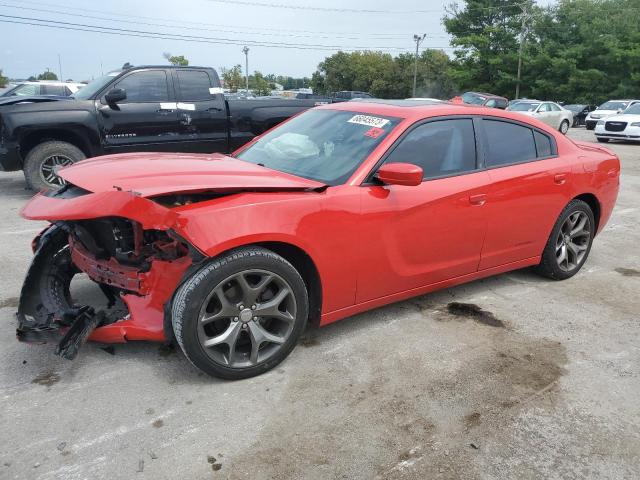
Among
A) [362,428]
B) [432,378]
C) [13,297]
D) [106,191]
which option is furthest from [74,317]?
[432,378]

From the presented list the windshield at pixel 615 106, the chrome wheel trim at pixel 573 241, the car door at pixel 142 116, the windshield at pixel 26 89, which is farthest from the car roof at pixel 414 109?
the windshield at pixel 615 106

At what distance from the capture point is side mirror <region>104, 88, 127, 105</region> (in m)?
7.26

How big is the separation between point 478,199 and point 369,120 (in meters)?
0.95

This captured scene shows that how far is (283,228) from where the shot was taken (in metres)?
2.90

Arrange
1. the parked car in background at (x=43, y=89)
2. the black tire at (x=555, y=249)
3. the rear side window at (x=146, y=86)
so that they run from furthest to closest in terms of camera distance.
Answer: the parked car in background at (x=43, y=89)
the rear side window at (x=146, y=86)
the black tire at (x=555, y=249)

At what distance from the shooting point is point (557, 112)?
23922 millimetres

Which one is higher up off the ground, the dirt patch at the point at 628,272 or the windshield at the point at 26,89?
the windshield at the point at 26,89

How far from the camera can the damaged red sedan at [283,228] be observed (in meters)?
2.76

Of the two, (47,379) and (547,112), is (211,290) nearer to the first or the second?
(47,379)

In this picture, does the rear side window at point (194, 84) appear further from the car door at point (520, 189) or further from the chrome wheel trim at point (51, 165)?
the car door at point (520, 189)

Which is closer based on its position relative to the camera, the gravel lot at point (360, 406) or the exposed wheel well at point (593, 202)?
the gravel lot at point (360, 406)

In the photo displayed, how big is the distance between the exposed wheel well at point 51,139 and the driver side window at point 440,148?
5.61 metres

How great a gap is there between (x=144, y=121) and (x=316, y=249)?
5.63 metres

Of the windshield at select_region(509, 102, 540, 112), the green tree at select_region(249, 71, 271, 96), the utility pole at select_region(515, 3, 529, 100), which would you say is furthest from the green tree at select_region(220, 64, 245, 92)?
the windshield at select_region(509, 102, 540, 112)
